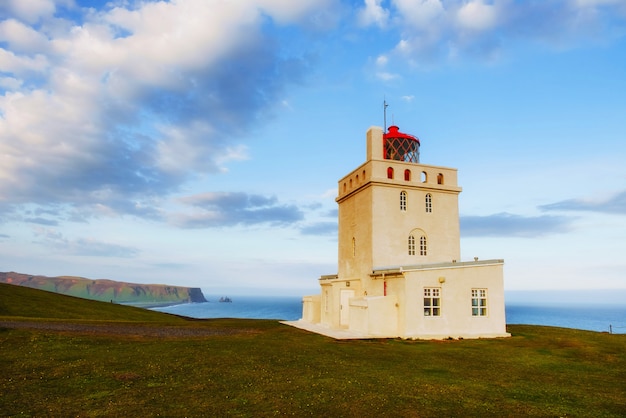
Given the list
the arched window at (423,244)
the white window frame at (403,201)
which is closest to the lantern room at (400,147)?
the white window frame at (403,201)

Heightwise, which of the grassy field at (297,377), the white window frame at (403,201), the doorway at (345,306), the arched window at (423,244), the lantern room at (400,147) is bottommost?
the grassy field at (297,377)

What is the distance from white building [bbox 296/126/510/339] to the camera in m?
26.2

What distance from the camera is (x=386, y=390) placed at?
1229cm

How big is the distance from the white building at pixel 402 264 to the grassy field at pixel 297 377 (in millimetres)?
3299

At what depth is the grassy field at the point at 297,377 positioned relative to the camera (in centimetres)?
1062

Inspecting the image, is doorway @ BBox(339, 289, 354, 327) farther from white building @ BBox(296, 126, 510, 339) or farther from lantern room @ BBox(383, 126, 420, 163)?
lantern room @ BBox(383, 126, 420, 163)

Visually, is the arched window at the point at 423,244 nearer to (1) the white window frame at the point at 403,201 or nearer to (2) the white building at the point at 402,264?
(2) the white building at the point at 402,264

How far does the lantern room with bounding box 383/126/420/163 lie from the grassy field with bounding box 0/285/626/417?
54.5 ft

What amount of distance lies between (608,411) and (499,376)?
4357mm

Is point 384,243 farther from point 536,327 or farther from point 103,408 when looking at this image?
point 103,408

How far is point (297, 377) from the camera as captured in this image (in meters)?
13.8

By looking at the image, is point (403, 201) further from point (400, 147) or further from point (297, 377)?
point (297, 377)

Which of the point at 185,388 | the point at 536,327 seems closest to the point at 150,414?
the point at 185,388

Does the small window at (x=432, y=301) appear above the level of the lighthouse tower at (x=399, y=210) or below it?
below
